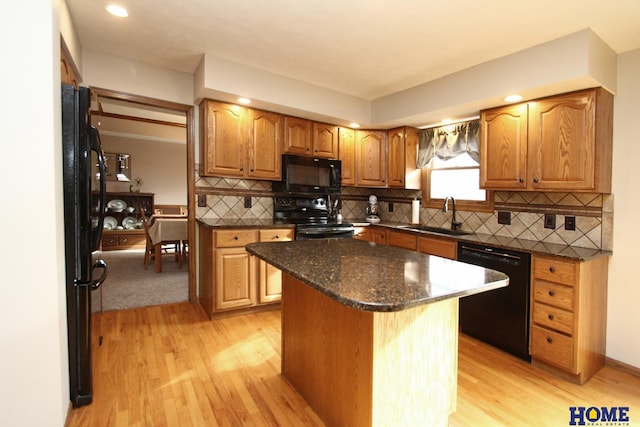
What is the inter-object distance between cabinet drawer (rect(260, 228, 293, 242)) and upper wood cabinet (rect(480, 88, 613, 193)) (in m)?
1.95

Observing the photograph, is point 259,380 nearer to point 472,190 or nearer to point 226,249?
point 226,249

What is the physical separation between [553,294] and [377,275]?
1.68 m

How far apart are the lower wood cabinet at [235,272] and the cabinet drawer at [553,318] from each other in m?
2.20

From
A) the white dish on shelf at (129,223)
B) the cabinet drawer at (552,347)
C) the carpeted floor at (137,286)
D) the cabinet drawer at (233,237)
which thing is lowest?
the carpeted floor at (137,286)

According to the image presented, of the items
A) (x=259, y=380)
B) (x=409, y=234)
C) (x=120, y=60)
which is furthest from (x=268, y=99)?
(x=259, y=380)

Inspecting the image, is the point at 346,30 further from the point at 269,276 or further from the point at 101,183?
the point at 269,276

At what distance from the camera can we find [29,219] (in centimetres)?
140

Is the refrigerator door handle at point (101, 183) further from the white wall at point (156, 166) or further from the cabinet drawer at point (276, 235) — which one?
the white wall at point (156, 166)

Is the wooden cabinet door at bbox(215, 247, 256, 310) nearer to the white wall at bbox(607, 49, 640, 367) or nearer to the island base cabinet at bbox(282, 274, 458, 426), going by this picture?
the island base cabinet at bbox(282, 274, 458, 426)

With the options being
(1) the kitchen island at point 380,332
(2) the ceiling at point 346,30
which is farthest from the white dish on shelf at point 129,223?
(1) the kitchen island at point 380,332

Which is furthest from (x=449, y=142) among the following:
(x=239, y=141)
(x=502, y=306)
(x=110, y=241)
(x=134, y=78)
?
(x=110, y=241)

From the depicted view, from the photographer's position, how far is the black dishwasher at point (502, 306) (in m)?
2.42

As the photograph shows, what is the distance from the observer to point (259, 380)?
6.89ft

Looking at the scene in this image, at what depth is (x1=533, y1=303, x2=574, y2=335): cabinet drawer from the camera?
7.18 feet
